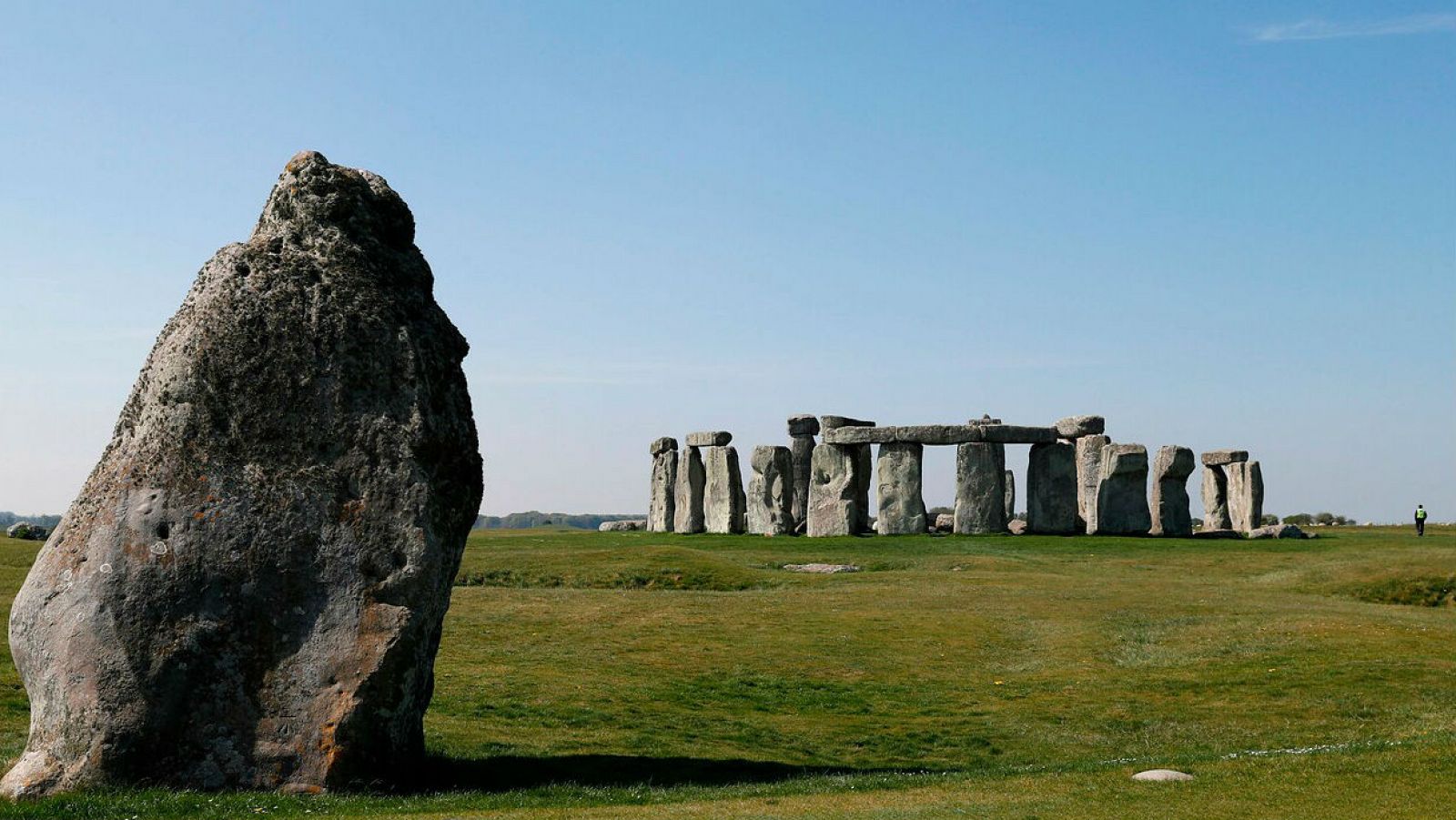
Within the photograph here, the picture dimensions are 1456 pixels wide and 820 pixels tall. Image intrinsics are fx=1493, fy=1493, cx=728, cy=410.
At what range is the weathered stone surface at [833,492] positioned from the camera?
155ft

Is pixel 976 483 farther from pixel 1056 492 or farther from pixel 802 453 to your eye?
pixel 802 453

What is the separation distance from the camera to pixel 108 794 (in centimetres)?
1126

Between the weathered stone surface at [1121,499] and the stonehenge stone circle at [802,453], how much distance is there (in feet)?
33.3

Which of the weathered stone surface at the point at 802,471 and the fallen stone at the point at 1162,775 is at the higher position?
the weathered stone surface at the point at 802,471

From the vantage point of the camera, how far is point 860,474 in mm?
47594

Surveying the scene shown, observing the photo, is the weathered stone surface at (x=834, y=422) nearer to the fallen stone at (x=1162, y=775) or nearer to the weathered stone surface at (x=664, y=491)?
the weathered stone surface at (x=664, y=491)

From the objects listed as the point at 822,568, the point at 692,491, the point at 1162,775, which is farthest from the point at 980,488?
the point at 1162,775

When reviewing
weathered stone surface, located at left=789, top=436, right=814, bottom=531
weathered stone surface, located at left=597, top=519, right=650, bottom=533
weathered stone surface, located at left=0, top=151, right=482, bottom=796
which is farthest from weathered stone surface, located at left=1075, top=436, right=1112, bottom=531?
weathered stone surface, located at left=0, top=151, right=482, bottom=796

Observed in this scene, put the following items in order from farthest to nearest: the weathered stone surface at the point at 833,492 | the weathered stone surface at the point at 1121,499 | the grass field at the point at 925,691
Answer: the weathered stone surface at the point at 833,492 < the weathered stone surface at the point at 1121,499 < the grass field at the point at 925,691

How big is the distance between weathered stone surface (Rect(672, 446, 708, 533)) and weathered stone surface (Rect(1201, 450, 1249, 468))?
57.8 feet

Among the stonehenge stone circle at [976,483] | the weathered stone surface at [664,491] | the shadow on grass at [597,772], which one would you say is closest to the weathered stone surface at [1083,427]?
the stonehenge stone circle at [976,483]

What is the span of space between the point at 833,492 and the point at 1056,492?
6.95 metres

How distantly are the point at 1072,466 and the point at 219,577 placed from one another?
3759 cm

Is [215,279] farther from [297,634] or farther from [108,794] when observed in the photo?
[108,794]
